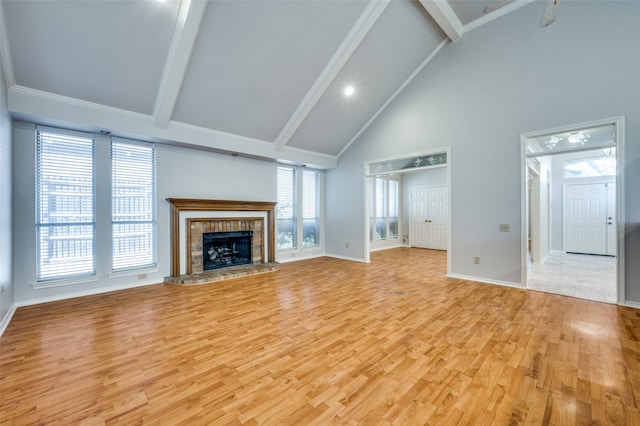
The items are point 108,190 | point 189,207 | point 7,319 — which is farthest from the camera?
point 189,207

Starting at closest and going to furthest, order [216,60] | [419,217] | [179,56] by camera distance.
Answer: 1. [179,56]
2. [216,60]
3. [419,217]

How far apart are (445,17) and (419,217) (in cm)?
593

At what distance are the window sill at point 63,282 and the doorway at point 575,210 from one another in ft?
22.1

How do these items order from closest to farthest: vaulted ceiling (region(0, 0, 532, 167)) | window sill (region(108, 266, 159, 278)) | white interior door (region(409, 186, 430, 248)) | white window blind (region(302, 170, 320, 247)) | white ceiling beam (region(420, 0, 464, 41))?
vaulted ceiling (region(0, 0, 532, 167)) → white ceiling beam (region(420, 0, 464, 41)) → window sill (region(108, 266, 159, 278)) → white window blind (region(302, 170, 320, 247)) → white interior door (region(409, 186, 430, 248))

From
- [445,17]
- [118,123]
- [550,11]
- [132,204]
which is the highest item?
[445,17]

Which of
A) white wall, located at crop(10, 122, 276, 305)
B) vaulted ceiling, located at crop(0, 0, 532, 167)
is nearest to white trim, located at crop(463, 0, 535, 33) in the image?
vaulted ceiling, located at crop(0, 0, 532, 167)

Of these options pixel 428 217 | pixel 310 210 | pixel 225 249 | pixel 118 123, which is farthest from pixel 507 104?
pixel 118 123

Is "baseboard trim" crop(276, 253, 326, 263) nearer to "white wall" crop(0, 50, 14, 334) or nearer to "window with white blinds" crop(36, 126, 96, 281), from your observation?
"window with white blinds" crop(36, 126, 96, 281)

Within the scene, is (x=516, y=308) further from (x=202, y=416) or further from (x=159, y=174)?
(x=159, y=174)

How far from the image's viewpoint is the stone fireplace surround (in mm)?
4762

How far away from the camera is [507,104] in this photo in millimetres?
4359

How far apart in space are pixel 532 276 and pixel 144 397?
5.96 meters

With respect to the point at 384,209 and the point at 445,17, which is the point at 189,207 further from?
the point at 384,209

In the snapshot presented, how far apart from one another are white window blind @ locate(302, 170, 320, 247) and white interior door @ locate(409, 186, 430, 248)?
375 centimetres
